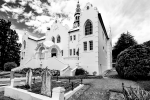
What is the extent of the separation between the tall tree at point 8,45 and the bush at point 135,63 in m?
34.7

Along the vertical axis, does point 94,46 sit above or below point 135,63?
above

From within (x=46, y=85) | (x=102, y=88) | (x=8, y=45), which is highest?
(x=8, y=45)

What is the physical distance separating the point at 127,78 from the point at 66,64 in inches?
430

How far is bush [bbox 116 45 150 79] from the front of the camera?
10.8 m

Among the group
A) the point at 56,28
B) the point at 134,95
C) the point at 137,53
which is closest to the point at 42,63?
the point at 56,28

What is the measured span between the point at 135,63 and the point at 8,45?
37.3 m

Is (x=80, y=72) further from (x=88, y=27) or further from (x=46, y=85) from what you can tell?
(x=46, y=85)

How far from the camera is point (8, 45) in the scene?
3159cm

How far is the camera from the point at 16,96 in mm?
6230

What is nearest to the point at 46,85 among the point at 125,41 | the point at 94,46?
Answer: the point at 94,46

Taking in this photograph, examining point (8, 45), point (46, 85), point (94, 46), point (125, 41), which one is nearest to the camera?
point (46, 85)

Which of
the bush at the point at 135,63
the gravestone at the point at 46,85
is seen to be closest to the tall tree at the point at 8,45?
the gravestone at the point at 46,85

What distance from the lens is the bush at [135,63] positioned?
35.3 feet

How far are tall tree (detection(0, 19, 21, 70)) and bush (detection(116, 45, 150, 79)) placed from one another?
3466 cm
